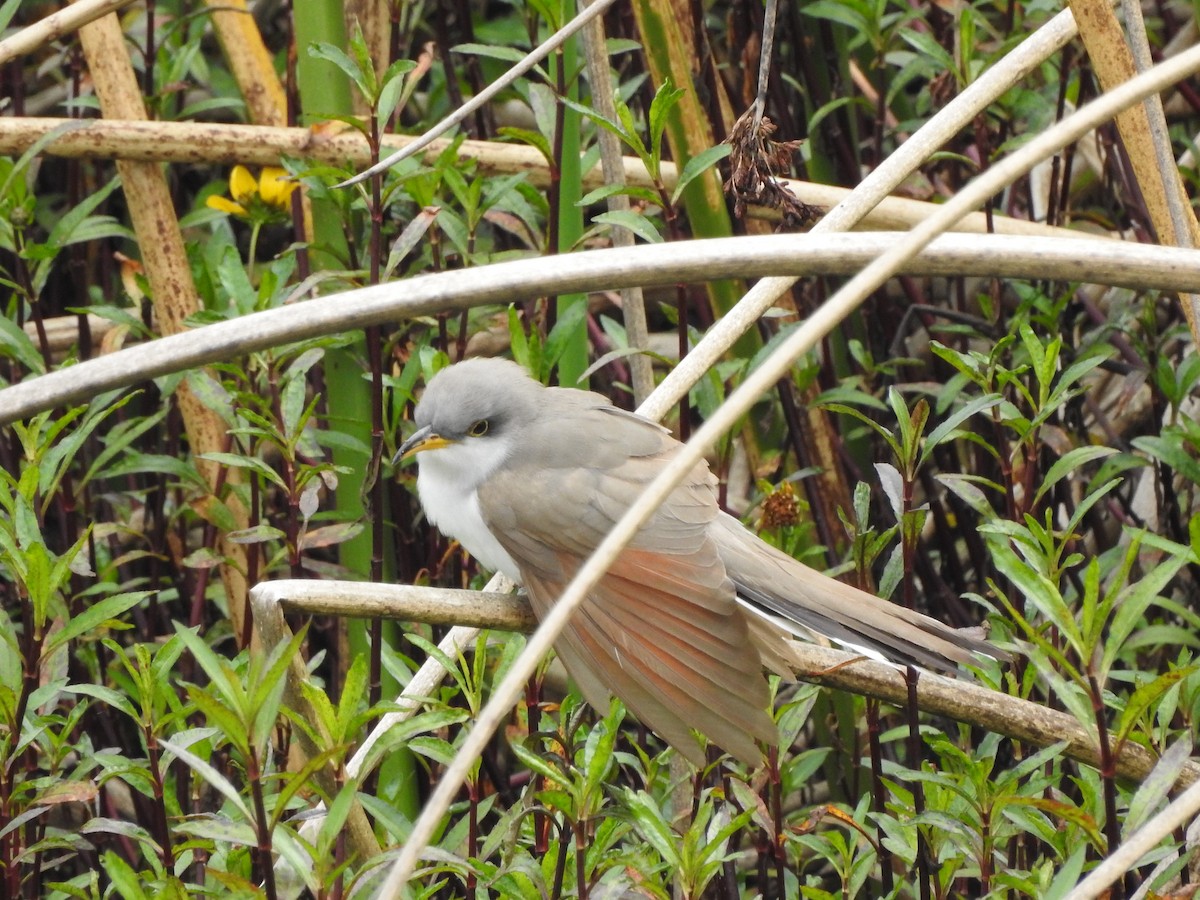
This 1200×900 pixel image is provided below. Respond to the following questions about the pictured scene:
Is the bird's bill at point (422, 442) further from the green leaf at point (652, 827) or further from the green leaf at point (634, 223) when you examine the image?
the green leaf at point (652, 827)

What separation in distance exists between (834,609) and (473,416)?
0.82 meters

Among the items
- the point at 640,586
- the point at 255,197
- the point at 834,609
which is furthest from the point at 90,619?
the point at 255,197

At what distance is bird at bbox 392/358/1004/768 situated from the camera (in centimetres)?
229

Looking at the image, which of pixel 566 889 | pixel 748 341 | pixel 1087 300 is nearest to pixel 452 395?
pixel 748 341

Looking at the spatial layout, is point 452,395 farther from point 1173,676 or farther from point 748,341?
point 1173,676

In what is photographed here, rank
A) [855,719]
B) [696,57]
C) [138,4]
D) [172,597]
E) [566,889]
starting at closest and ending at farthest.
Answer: [566,889] < [855,719] < [172,597] < [696,57] < [138,4]

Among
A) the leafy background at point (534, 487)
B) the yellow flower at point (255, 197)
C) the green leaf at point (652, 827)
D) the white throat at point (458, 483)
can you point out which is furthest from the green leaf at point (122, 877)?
the yellow flower at point (255, 197)

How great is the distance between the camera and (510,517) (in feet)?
8.94

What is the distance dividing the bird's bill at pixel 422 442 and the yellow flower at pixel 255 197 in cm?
99

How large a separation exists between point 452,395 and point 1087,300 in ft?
6.25

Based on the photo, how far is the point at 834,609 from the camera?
8.11 ft

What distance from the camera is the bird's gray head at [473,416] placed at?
9.28 feet

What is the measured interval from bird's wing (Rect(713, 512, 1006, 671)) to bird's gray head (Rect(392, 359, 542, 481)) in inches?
18.7

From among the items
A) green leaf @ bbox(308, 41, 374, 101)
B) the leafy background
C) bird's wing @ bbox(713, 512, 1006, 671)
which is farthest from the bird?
green leaf @ bbox(308, 41, 374, 101)
